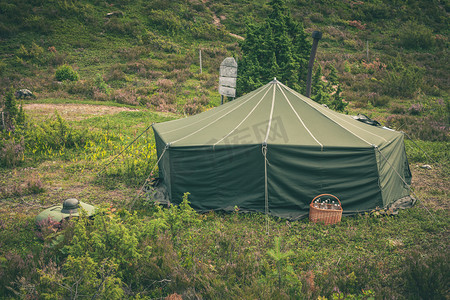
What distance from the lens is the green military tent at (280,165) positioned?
6.54 m

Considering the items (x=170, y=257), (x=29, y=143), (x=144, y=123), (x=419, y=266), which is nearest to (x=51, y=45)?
(x=144, y=123)

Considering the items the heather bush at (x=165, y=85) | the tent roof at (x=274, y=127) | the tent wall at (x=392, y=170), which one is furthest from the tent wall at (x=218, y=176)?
the heather bush at (x=165, y=85)

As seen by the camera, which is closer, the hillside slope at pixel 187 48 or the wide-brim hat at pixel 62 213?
the wide-brim hat at pixel 62 213

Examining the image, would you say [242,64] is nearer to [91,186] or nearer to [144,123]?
[144,123]

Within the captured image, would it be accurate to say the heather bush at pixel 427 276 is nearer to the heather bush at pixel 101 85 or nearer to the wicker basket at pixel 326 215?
the wicker basket at pixel 326 215

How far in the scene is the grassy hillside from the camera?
13.8ft

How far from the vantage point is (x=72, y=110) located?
574 inches

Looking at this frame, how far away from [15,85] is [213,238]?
55.1ft

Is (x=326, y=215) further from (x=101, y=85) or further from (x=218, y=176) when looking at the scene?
(x=101, y=85)

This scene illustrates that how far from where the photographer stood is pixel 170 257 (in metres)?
4.50

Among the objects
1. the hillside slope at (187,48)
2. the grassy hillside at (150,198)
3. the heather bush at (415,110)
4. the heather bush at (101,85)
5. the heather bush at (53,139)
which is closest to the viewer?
the grassy hillside at (150,198)

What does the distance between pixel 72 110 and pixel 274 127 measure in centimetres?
1105

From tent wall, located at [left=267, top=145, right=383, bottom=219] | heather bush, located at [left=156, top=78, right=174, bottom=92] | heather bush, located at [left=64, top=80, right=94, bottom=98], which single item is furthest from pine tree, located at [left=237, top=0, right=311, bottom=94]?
heather bush, located at [left=64, top=80, right=94, bottom=98]

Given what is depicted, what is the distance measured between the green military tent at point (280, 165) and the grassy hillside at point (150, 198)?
437 millimetres
